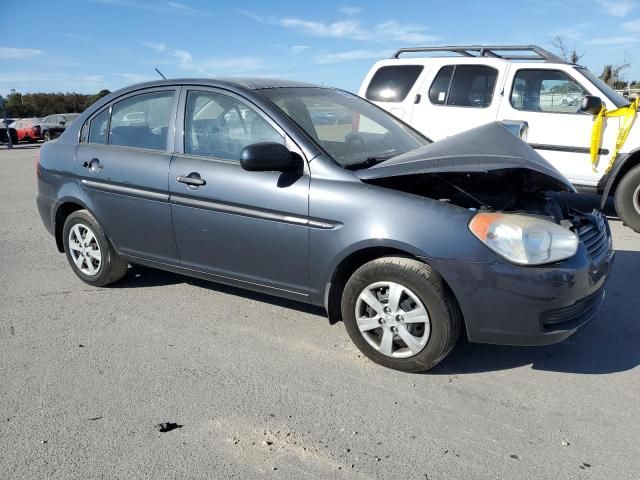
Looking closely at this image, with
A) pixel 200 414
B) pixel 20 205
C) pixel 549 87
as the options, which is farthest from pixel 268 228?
pixel 20 205

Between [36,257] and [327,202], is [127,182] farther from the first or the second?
[36,257]

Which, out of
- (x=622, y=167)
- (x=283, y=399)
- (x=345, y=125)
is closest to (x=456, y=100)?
(x=622, y=167)

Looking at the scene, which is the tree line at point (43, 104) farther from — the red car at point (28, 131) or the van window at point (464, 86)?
the van window at point (464, 86)

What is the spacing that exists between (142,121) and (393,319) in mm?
2499

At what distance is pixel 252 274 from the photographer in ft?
12.0

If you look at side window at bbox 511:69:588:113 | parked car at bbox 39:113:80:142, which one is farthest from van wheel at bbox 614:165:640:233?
parked car at bbox 39:113:80:142

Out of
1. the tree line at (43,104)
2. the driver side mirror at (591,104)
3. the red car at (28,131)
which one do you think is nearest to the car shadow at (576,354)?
the driver side mirror at (591,104)

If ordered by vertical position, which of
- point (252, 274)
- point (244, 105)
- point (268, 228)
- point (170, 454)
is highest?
point (244, 105)

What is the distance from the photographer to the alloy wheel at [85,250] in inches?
181

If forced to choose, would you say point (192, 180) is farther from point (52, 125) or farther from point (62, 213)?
point (52, 125)

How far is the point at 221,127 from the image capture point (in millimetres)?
3803

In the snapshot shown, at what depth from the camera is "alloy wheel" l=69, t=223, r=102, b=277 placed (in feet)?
15.1

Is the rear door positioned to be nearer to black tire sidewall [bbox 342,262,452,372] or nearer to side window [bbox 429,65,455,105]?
black tire sidewall [bbox 342,262,452,372]

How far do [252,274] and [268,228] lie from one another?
377 millimetres
